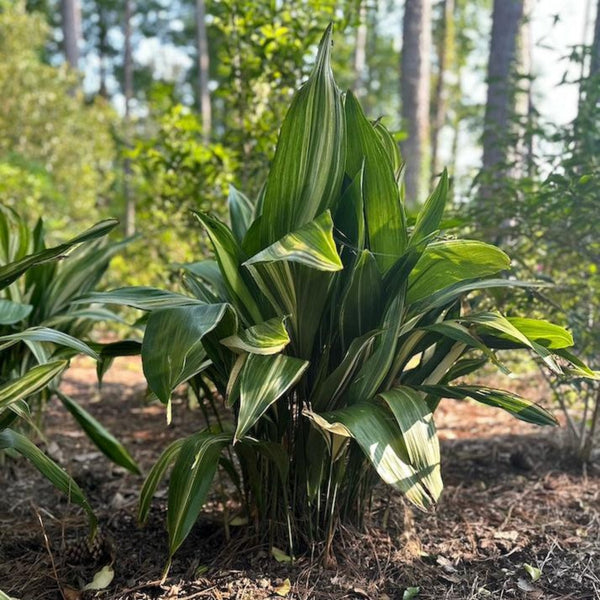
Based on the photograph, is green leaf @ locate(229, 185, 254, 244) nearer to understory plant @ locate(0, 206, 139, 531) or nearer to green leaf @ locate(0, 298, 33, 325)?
understory plant @ locate(0, 206, 139, 531)

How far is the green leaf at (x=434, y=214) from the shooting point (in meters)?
1.66

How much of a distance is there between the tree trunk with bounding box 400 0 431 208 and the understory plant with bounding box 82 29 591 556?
22.7ft

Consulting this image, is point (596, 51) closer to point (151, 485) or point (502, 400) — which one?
point (502, 400)

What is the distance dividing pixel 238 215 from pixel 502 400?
1.00 metres

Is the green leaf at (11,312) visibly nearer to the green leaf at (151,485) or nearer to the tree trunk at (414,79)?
the green leaf at (151,485)

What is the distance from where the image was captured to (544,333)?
1657 mm

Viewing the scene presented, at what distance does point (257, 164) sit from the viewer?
383 centimetres

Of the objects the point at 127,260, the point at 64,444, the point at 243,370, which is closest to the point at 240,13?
the point at 64,444

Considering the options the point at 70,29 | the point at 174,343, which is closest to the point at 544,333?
the point at 174,343

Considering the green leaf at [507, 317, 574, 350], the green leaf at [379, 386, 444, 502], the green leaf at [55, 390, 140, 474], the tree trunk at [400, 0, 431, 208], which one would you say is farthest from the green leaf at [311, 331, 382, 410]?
the tree trunk at [400, 0, 431, 208]

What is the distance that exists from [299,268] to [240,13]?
8.24ft

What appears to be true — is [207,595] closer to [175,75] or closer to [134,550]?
[134,550]

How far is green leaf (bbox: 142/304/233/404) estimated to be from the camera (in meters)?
1.40

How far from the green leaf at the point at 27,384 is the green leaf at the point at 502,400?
3.06 ft
